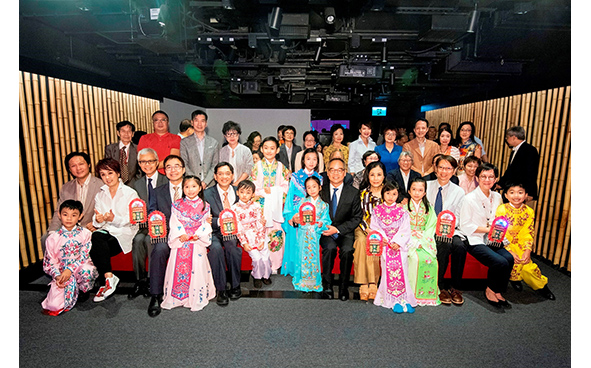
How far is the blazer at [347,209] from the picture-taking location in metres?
3.28

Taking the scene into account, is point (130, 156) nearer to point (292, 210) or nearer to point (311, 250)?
point (292, 210)

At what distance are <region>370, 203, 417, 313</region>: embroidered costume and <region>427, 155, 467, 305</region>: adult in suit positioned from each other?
1.32 ft

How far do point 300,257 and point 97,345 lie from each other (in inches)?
72.3

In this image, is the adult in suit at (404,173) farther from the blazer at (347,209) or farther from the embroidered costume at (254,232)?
the embroidered costume at (254,232)

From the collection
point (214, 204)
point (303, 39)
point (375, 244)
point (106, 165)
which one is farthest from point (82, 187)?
point (303, 39)

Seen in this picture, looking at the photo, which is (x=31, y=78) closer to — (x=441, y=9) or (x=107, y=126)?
(x=107, y=126)

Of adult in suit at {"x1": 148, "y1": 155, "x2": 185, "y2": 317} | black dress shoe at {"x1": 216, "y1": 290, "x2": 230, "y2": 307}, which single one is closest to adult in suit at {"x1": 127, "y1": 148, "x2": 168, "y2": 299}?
adult in suit at {"x1": 148, "y1": 155, "x2": 185, "y2": 317}

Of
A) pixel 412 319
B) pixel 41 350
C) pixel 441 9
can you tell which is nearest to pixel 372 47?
pixel 441 9

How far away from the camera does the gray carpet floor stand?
229cm

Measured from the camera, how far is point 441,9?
354 cm

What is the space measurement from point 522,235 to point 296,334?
2.42 metres

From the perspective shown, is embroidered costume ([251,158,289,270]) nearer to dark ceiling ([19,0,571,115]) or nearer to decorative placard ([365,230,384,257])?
decorative placard ([365,230,384,257])

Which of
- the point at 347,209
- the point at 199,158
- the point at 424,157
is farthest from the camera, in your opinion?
the point at 424,157

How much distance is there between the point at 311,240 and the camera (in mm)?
3219
